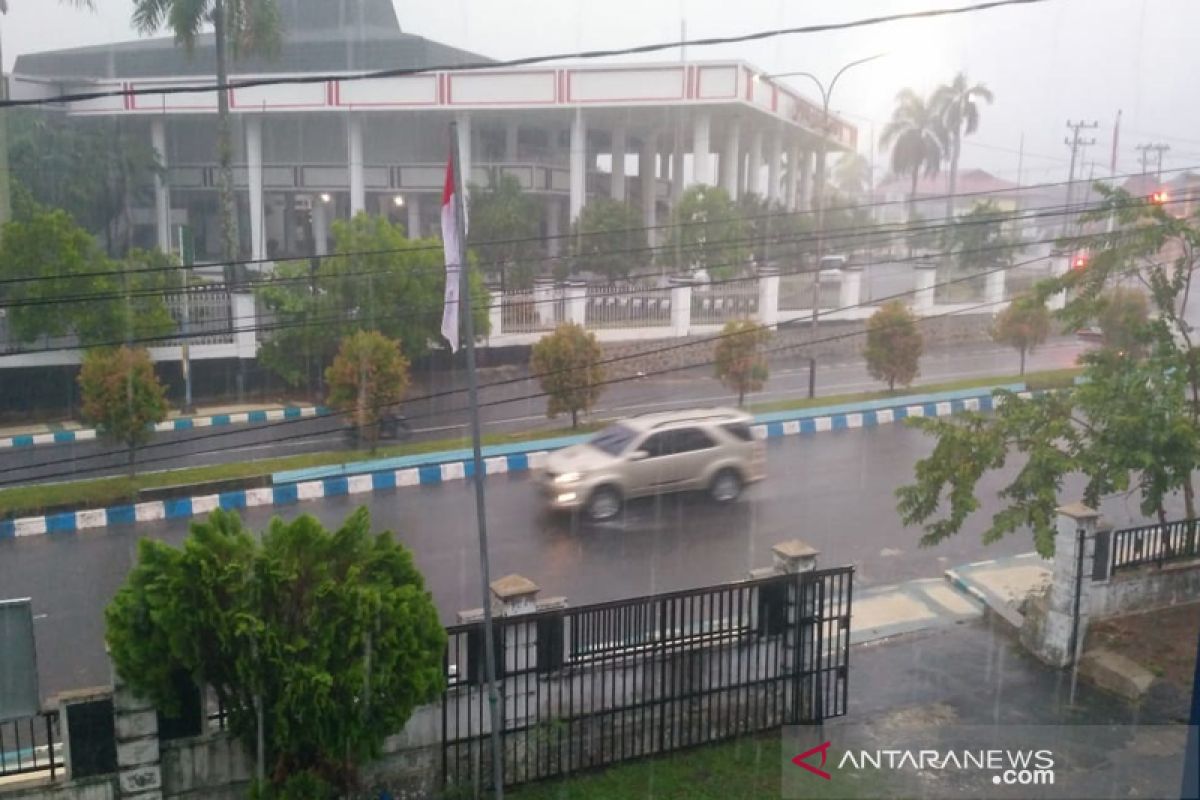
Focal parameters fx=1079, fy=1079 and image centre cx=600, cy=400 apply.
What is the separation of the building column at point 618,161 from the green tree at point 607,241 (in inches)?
184

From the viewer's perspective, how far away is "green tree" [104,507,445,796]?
16.6 ft

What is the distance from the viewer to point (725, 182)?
112ft

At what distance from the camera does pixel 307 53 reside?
113ft

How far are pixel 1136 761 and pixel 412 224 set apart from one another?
30.5 m

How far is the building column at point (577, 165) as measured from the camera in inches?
1179

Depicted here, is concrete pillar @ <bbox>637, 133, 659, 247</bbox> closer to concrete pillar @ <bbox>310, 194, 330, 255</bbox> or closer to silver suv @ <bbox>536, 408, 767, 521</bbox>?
concrete pillar @ <bbox>310, 194, 330, 255</bbox>

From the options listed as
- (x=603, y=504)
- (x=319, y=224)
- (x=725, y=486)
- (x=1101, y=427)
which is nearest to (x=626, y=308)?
(x=725, y=486)

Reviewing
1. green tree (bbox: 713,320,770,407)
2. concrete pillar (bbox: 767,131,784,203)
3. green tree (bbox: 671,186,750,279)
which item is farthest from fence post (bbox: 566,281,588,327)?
concrete pillar (bbox: 767,131,784,203)

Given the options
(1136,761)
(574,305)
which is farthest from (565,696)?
(574,305)

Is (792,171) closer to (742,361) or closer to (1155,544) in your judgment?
(742,361)

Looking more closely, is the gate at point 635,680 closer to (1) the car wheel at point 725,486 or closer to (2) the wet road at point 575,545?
(2) the wet road at point 575,545

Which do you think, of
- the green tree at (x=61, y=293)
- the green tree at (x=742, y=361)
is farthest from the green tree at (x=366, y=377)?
the green tree at (x=742, y=361)

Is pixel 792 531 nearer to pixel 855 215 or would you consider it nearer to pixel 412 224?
pixel 412 224

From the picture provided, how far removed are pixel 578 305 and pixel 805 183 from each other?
25669mm
